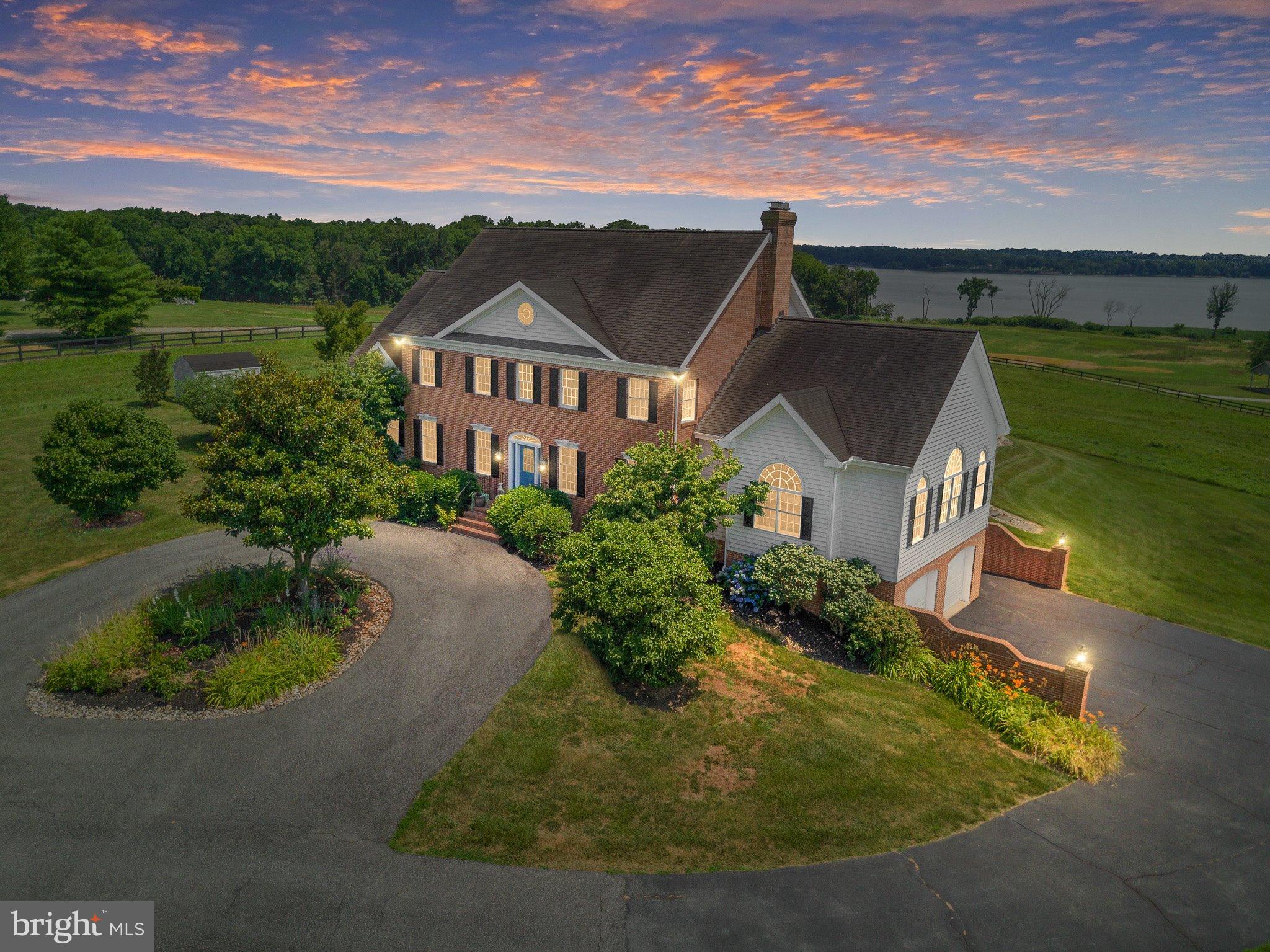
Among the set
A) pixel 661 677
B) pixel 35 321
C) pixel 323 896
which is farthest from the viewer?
pixel 35 321

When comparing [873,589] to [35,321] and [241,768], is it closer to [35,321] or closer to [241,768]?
[241,768]

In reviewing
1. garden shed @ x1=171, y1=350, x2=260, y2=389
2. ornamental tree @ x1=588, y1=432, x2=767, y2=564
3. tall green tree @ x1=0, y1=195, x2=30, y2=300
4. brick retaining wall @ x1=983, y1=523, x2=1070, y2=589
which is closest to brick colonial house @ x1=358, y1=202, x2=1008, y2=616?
ornamental tree @ x1=588, y1=432, x2=767, y2=564

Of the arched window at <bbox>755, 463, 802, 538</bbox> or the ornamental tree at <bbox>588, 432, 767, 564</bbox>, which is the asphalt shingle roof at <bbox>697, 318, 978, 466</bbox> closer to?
the arched window at <bbox>755, 463, 802, 538</bbox>

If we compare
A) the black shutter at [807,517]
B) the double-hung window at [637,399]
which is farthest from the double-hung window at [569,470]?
the black shutter at [807,517]

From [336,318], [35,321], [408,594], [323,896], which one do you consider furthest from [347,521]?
[35,321]

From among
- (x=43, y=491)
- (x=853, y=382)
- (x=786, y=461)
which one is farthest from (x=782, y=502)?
(x=43, y=491)

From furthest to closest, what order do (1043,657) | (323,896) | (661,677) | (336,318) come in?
1. (336,318)
2. (1043,657)
3. (661,677)
4. (323,896)

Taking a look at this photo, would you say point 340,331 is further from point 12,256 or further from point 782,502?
point 12,256

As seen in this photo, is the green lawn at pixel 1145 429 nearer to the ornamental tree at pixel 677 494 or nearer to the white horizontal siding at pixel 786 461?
the white horizontal siding at pixel 786 461
